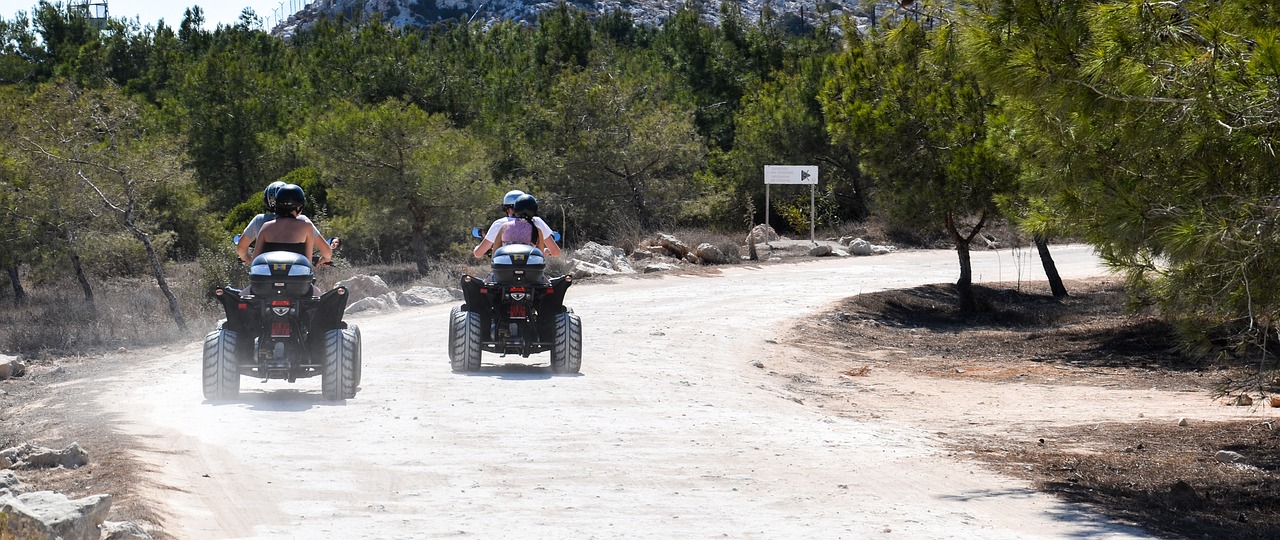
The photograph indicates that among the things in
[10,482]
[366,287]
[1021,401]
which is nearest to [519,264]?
Answer: [10,482]

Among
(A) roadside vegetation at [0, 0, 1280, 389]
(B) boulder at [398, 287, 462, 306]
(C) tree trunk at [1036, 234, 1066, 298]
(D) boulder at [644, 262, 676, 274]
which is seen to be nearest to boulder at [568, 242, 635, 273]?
(D) boulder at [644, 262, 676, 274]

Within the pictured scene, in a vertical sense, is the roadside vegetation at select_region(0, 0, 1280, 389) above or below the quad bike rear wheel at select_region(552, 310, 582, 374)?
above

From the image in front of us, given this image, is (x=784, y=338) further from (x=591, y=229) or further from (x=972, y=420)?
(x=591, y=229)

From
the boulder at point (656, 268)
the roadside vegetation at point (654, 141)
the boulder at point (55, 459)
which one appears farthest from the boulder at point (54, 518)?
the boulder at point (656, 268)

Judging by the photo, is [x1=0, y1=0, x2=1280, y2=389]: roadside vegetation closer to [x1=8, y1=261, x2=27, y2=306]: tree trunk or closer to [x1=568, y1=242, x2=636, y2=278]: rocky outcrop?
[x1=8, y1=261, x2=27, y2=306]: tree trunk

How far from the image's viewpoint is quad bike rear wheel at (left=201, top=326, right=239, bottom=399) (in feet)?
33.2

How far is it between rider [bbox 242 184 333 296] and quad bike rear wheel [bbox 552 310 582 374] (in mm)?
2910

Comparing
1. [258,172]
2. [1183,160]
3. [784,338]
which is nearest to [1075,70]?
[1183,160]

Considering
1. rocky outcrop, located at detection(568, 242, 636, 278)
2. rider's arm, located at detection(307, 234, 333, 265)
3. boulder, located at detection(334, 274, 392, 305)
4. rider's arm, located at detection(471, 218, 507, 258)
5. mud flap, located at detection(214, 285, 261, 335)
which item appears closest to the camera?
mud flap, located at detection(214, 285, 261, 335)

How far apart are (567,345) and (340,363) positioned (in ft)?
8.99

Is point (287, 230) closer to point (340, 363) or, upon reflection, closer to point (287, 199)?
point (287, 199)

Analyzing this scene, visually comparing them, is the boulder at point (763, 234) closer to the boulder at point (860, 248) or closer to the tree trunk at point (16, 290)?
the boulder at point (860, 248)

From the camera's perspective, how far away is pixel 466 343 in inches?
493

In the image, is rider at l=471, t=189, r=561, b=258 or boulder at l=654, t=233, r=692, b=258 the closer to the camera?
rider at l=471, t=189, r=561, b=258
